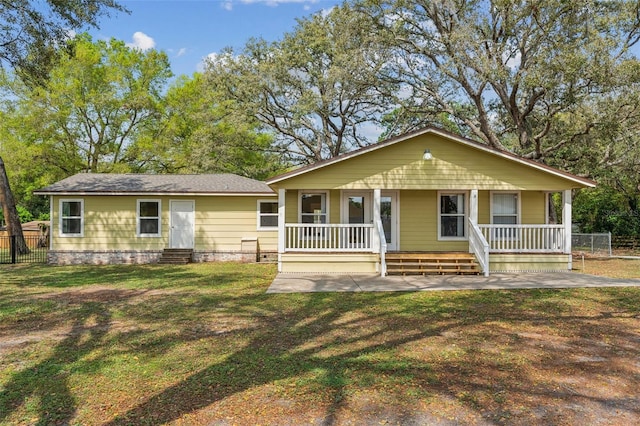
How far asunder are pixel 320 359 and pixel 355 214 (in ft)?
31.3

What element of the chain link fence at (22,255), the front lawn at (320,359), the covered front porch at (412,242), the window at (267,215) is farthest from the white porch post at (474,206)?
the chain link fence at (22,255)

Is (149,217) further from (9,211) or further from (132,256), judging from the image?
(9,211)

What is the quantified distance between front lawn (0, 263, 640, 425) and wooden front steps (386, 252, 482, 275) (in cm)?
299

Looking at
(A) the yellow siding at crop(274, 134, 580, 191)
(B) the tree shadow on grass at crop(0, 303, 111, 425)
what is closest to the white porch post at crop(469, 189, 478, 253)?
(A) the yellow siding at crop(274, 134, 580, 191)

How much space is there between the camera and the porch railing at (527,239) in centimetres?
1253

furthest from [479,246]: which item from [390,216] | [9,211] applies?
[9,211]

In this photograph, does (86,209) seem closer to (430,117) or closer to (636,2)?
(430,117)

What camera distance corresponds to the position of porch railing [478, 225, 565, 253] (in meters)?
12.5

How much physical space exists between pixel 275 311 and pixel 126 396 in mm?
3670

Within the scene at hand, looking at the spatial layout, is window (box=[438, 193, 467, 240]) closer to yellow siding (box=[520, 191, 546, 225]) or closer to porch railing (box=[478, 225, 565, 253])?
porch railing (box=[478, 225, 565, 253])

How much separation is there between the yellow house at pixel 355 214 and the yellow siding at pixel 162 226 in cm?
4

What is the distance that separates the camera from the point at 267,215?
16141mm

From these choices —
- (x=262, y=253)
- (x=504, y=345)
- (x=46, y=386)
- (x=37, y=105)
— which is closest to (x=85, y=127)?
(x=37, y=105)

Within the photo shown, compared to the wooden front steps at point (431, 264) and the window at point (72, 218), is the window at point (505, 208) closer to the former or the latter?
the wooden front steps at point (431, 264)
